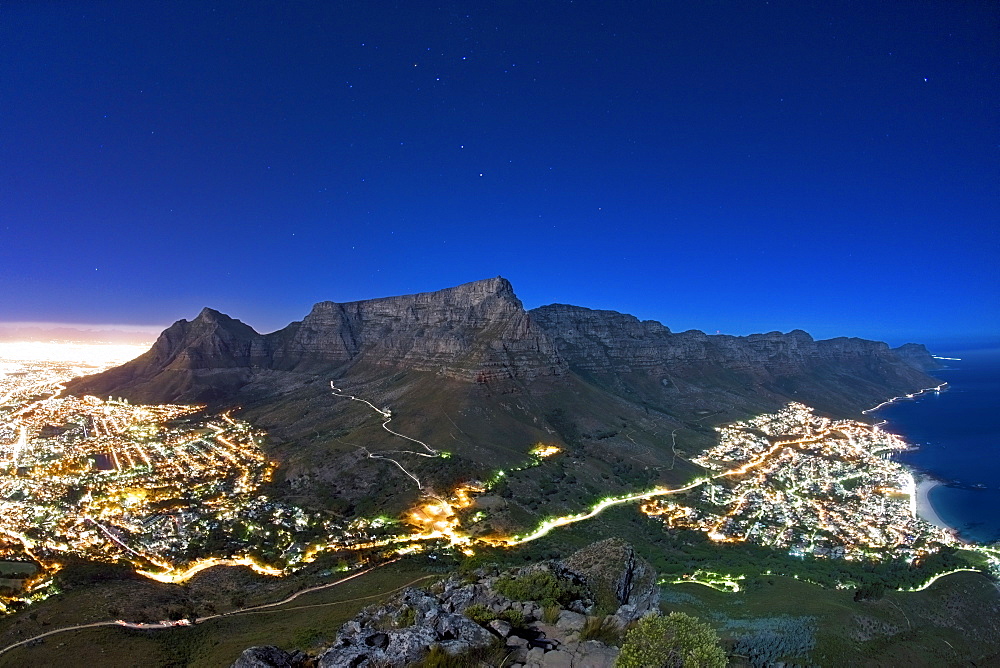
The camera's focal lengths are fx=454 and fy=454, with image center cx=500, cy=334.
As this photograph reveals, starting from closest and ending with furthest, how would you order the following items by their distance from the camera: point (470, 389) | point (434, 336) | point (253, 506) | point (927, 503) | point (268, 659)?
point (268, 659), point (253, 506), point (927, 503), point (470, 389), point (434, 336)

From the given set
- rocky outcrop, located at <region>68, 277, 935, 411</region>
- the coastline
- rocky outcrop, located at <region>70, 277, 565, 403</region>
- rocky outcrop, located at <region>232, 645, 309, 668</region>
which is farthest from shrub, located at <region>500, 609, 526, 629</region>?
rocky outcrop, located at <region>68, 277, 935, 411</region>

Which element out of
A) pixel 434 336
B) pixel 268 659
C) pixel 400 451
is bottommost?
pixel 400 451

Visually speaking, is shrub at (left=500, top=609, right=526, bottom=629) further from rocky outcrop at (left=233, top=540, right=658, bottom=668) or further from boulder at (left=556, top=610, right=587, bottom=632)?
boulder at (left=556, top=610, right=587, bottom=632)

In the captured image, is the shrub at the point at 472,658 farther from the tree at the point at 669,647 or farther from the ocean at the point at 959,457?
the ocean at the point at 959,457

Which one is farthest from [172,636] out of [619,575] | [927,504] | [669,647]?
[927,504]

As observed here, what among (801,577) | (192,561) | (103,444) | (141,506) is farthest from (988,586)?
(103,444)

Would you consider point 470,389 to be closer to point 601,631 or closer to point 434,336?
point 434,336
